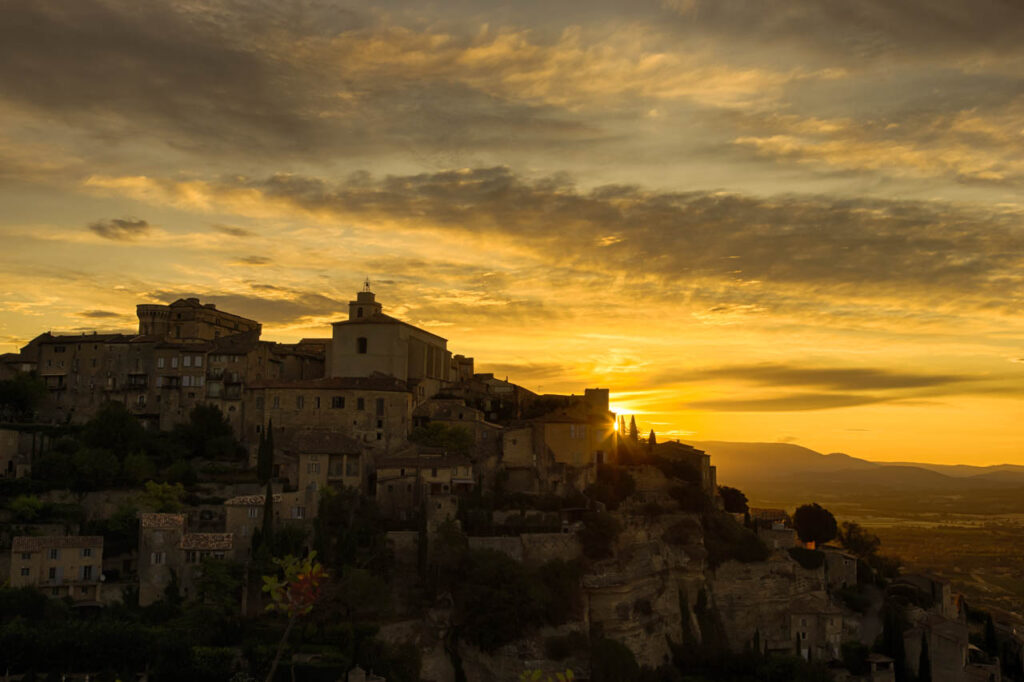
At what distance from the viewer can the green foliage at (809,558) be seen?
71.8m

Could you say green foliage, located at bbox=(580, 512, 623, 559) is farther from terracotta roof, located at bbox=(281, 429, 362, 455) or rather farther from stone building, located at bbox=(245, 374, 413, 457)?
terracotta roof, located at bbox=(281, 429, 362, 455)

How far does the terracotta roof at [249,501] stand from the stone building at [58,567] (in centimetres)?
781

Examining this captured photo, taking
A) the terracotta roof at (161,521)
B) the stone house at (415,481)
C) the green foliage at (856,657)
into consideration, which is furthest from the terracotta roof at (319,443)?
the green foliage at (856,657)

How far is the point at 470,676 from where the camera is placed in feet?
193

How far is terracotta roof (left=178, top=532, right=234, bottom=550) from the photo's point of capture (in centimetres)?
5962

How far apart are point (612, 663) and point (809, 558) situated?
1966cm

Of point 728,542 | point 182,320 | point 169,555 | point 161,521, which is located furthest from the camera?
point 182,320

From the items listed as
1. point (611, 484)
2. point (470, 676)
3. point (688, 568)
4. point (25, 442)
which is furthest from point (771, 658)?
point (25, 442)

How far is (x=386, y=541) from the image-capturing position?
61281 millimetres

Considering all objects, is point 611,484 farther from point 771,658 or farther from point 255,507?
point 255,507

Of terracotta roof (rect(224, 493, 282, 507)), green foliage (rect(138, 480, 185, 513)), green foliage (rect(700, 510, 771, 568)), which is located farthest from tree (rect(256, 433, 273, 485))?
green foliage (rect(700, 510, 771, 568))

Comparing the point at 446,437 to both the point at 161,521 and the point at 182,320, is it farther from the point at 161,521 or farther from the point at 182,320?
the point at 182,320

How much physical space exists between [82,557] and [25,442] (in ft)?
49.5

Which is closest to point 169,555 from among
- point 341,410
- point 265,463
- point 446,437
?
point 265,463
